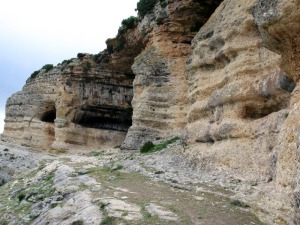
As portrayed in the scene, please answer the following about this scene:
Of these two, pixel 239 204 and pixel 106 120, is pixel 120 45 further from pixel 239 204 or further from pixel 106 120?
pixel 239 204

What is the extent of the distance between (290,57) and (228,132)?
6.26m

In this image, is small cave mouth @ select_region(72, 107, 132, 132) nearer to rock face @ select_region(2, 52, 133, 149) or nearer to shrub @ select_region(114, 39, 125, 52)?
rock face @ select_region(2, 52, 133, 149)

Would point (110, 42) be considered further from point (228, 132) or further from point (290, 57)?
point (290, 57)

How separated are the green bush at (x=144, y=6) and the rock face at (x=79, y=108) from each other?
9035 mm

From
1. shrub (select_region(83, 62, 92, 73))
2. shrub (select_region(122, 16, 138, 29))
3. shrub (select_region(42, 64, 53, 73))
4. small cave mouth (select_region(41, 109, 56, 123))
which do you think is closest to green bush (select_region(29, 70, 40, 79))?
shrub (select_region(42, 64, 53, 73))

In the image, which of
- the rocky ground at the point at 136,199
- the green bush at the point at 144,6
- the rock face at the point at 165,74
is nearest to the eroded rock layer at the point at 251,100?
the rocky ground at the point at 136,199

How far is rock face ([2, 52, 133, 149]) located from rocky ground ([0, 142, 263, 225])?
19.7m

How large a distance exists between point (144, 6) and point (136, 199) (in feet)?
72.9

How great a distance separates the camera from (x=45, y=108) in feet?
135

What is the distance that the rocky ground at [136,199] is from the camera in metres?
9.05

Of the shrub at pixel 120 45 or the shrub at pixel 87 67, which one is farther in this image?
the shrub at pixel 87 67

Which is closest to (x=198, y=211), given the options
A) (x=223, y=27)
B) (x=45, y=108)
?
(x=223, y=27)

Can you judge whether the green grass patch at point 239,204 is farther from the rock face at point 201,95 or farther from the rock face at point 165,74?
the rock face at point 165,74

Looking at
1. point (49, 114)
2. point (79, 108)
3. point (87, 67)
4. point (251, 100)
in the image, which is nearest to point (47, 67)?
point (49, 114)
